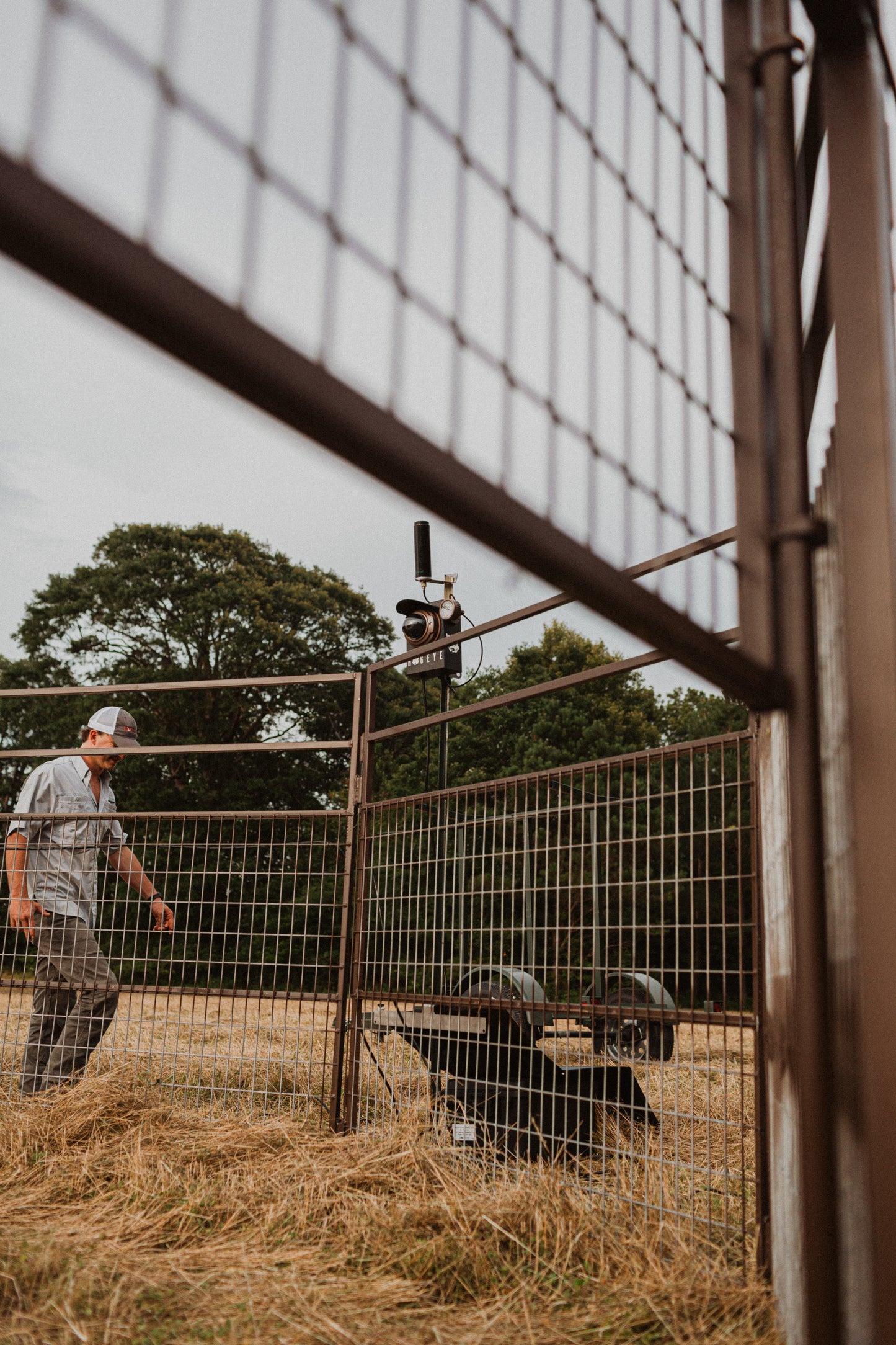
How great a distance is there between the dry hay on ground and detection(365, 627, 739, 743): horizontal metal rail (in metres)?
1.31

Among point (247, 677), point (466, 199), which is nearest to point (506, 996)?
point (466, 199)

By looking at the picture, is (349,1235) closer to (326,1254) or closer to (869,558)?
(326,1254)

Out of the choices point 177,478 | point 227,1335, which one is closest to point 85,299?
point 227,1335

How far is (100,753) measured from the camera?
182 inches

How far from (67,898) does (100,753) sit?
65cm

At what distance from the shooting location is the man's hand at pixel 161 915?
4309 millimetres

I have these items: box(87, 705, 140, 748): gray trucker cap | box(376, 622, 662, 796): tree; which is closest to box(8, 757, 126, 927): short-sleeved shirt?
box(87, 705, 140, 748): gray trucker cap

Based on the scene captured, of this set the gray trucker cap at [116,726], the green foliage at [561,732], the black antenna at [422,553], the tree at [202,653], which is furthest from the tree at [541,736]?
the gray trucker cap at [116,726]

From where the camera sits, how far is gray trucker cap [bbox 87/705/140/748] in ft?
15.5

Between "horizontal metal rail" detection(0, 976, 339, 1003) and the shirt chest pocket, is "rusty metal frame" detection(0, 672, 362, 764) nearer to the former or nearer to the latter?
the shirt chest pocket

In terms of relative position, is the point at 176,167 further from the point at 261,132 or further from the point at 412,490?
the point at 412,490

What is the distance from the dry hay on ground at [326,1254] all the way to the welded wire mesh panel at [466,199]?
4.57 feet

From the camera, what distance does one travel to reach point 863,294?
166cm

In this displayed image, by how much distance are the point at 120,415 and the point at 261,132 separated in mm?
28741
